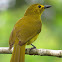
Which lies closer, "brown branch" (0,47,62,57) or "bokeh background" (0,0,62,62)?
"brown branch" (0,47,62,57)

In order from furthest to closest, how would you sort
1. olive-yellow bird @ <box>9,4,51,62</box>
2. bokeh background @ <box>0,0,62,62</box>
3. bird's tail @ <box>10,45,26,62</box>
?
bokeh background @ <box>0,0,62,62</box>, olive-yellow bird @ <box>9,4,51,62</box>, bird's tail @ <box>10,45,26,62</box>

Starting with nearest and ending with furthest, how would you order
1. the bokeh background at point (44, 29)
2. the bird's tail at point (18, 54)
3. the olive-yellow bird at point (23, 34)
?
the bird's tail at point (18, 54) < the olive-yellow bird at point (23, 34) < the bokeh background at point (44, 29)

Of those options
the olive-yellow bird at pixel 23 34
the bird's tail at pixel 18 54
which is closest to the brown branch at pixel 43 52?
the olive-yellow bird at pixel 23 34

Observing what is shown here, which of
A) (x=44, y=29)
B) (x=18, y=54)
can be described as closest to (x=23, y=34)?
(x=18, y=54)

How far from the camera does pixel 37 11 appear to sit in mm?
5363

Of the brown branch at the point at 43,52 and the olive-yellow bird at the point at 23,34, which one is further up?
the olive-yellow bird at the point at 23,34

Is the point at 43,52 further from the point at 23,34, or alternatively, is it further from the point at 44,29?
the point at 44,29

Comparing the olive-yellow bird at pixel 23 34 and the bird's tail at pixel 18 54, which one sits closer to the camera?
the bird's tail at pixel 18 54

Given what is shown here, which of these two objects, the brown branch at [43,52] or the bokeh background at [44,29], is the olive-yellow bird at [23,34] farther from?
the bokeh background at [44,29]

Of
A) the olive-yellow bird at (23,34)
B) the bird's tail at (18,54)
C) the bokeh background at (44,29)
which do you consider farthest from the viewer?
the bokeh background at (44,29)

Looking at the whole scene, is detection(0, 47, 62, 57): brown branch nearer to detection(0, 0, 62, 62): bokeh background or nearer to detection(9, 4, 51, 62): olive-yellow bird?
detection(9, 4, 51, 62): olive-yellow bird

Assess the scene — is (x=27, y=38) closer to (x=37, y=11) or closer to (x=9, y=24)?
(x=37, y=11)

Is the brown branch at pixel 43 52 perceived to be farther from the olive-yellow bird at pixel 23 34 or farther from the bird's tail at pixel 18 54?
the bird's tail at pixel 18 54

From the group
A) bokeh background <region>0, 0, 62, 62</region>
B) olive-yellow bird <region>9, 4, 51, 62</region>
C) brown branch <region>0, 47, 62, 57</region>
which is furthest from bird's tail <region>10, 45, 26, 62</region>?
bokeh background <region>0, 0, 62, 62</region>
